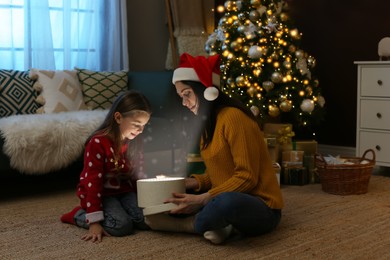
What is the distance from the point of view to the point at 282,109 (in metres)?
3.69

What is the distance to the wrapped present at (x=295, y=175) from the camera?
10.7ft

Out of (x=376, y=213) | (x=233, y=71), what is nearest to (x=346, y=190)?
(x=376, y=213)

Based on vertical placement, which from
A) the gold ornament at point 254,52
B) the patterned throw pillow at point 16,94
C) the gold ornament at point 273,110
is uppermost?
the gold ornament at point 254,52

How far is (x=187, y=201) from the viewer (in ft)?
6.68

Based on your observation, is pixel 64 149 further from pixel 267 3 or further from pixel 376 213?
pixel 267 3

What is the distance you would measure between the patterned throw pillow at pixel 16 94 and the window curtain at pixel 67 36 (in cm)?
46

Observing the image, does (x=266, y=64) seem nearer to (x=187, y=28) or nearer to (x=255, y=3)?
(x=255, y=3)

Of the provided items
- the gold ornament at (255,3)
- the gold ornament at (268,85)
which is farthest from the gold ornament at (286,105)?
the gold ornament at (255,3)

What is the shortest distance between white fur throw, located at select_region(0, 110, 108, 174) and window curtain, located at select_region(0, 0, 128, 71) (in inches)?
44.1

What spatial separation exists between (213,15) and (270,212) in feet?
10.5

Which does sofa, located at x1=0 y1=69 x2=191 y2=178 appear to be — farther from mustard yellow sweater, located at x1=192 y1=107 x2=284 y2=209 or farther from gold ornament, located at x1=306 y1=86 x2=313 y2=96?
gold ornament, located at x1=306 y1=86 x2=313 y2=96

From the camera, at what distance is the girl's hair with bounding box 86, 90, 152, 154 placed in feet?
7.35

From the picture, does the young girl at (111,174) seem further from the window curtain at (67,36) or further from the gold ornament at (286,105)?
the window curtain at (67,36)

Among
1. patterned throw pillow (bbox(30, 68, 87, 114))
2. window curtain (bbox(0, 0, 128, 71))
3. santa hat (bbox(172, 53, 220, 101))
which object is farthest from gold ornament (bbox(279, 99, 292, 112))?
santa hat (bbox(172, 53, 220, 101))
